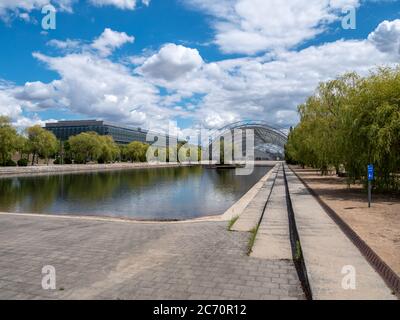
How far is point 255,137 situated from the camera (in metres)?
197

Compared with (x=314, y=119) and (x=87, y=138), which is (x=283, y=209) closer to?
(x=314, y=119)

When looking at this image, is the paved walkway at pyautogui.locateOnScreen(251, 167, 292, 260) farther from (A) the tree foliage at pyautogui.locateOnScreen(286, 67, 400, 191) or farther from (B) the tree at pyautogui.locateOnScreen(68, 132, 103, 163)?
(B) the tree at pyautogui.locateOnScreen(68, 132, 103, 163)

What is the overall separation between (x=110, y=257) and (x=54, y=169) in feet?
225

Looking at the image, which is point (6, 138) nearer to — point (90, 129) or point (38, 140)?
point (38, 140)

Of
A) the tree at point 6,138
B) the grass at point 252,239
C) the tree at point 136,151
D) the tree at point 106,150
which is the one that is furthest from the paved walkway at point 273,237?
the tree at point 136,151

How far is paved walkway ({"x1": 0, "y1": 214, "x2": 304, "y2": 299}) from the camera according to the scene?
604 centimetres

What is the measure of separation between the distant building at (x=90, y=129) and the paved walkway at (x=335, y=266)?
160 meters

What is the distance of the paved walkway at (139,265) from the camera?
6.04 metres

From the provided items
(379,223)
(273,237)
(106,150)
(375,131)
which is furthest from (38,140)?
(379,223)

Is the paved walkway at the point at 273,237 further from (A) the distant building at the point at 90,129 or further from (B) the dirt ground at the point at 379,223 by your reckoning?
(A) the distant building at the point at 90,129

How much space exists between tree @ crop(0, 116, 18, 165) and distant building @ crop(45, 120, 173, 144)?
319 feet

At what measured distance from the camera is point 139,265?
754 centimetres

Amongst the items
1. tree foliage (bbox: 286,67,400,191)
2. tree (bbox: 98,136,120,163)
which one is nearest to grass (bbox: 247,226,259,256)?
tree foliage (bbox: 286,67,400,191)

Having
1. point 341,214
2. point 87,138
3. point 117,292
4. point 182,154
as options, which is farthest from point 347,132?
point 182,154
